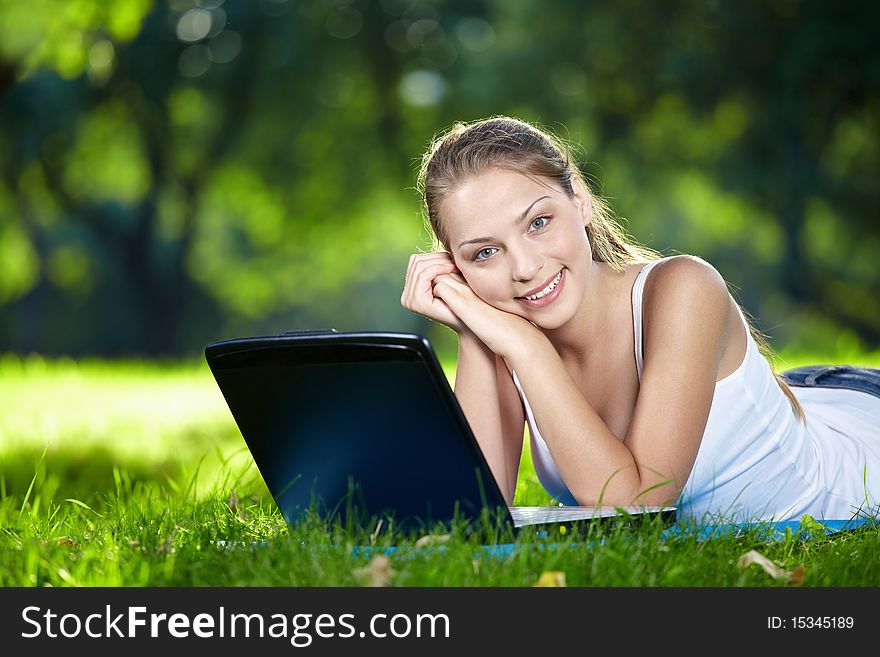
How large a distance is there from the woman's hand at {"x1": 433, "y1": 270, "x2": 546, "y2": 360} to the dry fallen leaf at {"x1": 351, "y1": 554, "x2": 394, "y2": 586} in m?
0.80

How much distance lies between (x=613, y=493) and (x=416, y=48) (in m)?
16.6

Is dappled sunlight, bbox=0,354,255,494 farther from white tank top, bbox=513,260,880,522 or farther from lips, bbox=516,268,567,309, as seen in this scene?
white tank top, bbox=513,260,880,522

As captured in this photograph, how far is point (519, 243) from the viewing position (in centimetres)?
286

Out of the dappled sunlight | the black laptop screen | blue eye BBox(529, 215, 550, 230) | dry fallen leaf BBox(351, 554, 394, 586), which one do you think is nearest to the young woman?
blue eye BBox(529, 215, 550, 230)

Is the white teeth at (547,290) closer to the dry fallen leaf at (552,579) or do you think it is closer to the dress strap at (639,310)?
the dress strap at (639,310)

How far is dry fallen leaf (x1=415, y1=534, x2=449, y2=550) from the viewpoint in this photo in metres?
2.39

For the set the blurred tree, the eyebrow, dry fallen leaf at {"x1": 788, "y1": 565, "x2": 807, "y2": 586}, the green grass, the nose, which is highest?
the blurred tree

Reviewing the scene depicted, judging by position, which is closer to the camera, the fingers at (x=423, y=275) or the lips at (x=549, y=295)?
the lips at (x=549, y=295)

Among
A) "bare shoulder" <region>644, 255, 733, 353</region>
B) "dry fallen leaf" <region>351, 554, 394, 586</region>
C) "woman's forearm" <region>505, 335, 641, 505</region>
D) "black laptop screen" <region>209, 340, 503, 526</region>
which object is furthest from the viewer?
"bare shoulder" <region>644, 255, 733, 353</region>

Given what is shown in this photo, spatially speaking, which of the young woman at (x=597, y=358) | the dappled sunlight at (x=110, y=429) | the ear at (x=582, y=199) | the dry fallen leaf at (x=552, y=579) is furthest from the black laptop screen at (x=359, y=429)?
the ear at (x=582, y=199)

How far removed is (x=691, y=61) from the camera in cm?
1634

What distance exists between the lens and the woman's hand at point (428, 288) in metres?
3.08

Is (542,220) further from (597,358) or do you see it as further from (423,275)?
(597,358)

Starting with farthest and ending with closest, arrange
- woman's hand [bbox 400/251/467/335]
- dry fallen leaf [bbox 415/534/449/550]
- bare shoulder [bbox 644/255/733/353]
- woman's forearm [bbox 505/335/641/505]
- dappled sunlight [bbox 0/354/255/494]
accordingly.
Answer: dappled sunlight [bbox 0/354/255/494]
woman's hand [bbox 400/251/467/335]
bare shoulder [bbox 644/255/733/353]
woman's forearm [bbox 505/335/641/505]
dry fallen leaf [bbox 415/534/449/550]
